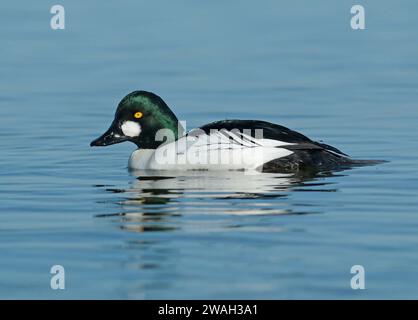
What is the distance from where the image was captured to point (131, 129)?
14570 mm

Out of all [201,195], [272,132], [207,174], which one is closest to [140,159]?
[207,174]

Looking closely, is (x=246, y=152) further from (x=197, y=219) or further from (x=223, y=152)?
(x=197, y=219)

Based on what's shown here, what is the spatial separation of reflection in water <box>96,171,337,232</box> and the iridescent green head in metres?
0.63

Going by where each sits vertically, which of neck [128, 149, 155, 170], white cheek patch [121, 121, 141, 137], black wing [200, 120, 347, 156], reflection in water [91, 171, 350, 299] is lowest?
reflection in water [91, 171, 350, 299]

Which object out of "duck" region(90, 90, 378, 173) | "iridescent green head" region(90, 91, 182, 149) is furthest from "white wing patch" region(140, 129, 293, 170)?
"iridescent green head" region(90, 91, 182, 149)

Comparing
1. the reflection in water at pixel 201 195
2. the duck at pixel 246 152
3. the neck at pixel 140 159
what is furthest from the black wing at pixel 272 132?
the neck at pixel 140 159

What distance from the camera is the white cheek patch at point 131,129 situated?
47.8 ft

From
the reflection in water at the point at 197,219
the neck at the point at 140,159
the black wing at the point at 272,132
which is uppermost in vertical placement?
the black wing at the point at 272,132

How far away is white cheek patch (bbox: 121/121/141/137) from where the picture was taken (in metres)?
14.6

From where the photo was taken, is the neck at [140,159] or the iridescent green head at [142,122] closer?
the neck at [140,159]

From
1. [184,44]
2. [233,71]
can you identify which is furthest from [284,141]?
[184,44]

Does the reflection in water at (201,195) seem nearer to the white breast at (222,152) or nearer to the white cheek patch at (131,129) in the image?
the white breast at (222,152)

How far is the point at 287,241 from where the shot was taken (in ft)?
33.7

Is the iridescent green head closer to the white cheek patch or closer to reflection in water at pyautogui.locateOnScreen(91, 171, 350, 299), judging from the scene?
the white cheek patch
